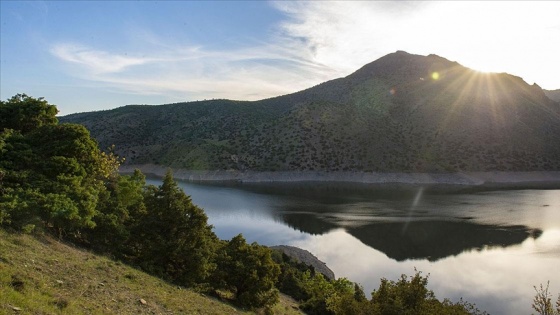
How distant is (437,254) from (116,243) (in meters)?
31.1

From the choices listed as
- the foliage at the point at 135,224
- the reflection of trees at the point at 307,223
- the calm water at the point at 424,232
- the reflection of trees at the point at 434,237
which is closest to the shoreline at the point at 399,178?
the calm water at the point at 424,232

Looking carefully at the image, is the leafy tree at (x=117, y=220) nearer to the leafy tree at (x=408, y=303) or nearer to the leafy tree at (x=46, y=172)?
the leafy tree at (x=46, y=172)

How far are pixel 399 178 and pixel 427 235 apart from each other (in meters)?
46.3

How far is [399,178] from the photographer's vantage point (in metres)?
89.8

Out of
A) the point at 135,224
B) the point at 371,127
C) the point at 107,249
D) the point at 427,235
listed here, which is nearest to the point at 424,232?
the point at 427,235

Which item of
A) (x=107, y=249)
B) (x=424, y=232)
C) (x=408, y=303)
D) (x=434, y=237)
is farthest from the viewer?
(x=424, y=232)

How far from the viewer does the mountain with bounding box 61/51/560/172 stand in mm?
98312

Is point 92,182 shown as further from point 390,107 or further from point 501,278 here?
point 390,107

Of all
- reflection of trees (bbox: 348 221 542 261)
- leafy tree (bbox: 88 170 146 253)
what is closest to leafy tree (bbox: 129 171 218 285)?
leafy tree (bbox: 88 170 146 253)

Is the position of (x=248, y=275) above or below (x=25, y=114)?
below

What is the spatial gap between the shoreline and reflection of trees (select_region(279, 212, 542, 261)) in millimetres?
38566

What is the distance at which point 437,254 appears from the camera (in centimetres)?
3859

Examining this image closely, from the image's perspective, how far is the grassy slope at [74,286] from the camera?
32.1ft

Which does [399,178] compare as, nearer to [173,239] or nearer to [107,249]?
[173,239]
